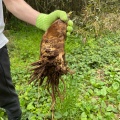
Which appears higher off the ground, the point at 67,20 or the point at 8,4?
the point at 8,4

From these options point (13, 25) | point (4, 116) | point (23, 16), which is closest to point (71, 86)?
point (4, 116)

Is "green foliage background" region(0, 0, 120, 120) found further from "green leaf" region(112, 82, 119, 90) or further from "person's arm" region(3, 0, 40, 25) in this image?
"person's arm" region(3, 0, 40, 25)

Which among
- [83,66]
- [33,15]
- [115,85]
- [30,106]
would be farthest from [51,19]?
[83,66]

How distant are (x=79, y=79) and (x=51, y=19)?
5.93 feet

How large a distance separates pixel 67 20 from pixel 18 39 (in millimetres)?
3732

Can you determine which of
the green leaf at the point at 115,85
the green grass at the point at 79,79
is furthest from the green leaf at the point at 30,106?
the green leaf at the point at 115,85

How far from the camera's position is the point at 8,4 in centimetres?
195

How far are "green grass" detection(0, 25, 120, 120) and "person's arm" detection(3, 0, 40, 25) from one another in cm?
89

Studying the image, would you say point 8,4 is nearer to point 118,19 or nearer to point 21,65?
point 21,65

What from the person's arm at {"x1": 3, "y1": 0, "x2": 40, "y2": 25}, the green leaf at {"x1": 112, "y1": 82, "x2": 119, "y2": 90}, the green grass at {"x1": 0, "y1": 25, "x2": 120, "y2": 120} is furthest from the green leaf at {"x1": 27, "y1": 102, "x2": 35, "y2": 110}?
the person's arm at {"x1": 3, "y1": 0, "x2": 40, "y2": 25}

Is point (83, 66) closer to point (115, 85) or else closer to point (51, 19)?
point (115, 85)

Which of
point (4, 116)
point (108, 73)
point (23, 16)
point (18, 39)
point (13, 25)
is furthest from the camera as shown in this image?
point (13, 25)

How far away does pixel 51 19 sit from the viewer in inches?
70.9

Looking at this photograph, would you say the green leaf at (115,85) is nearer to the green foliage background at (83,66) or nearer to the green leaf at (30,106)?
the green foliage background at (83,66)
